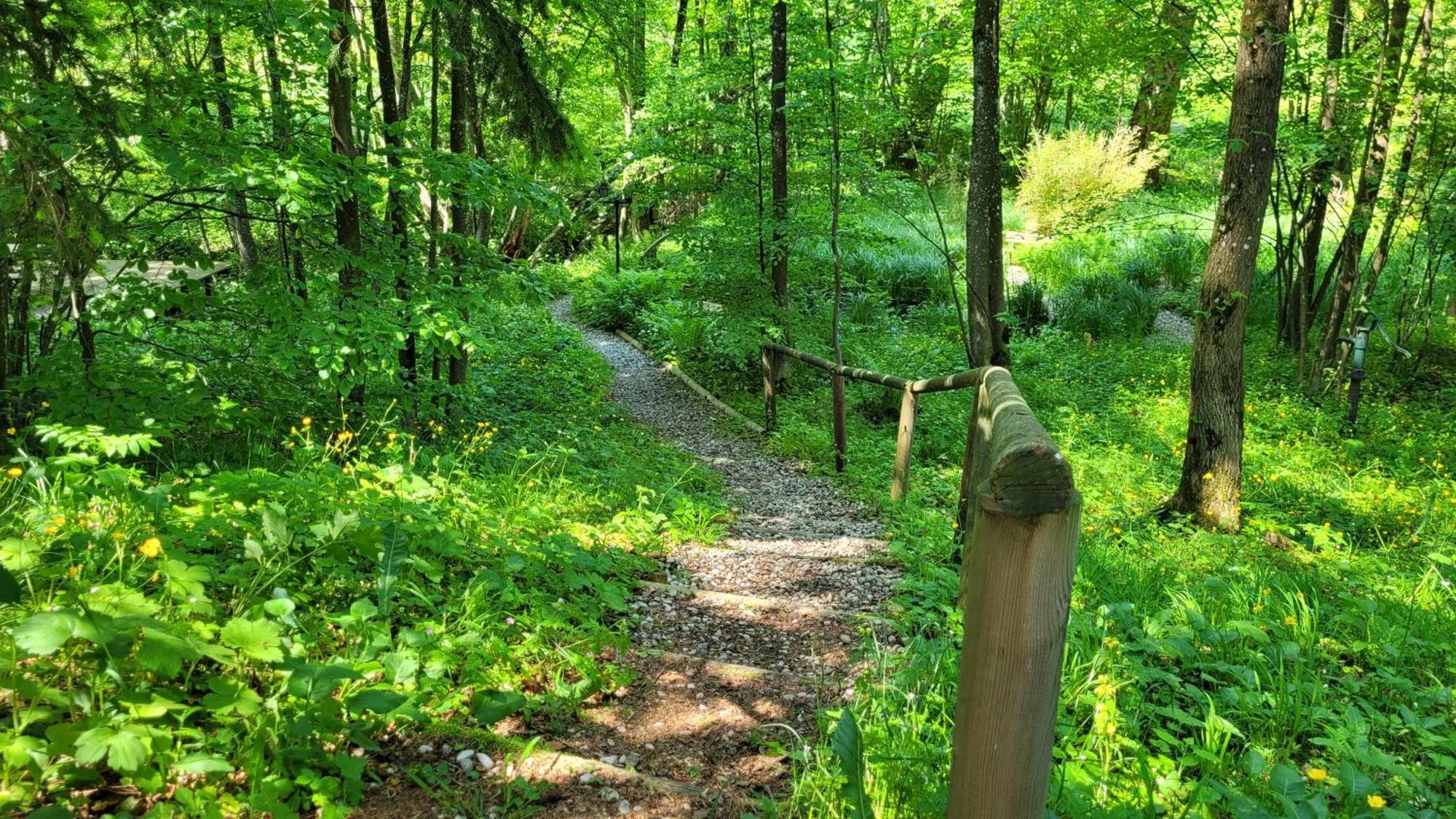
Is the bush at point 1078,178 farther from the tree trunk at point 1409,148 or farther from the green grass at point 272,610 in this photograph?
the green grass at point 272,610

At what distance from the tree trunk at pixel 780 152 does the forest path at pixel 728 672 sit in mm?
3975

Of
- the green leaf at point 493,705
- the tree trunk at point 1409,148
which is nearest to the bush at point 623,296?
the tree trunk at point 1409,148

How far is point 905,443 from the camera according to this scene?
6098 millimetres

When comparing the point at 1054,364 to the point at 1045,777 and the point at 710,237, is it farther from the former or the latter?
the point at 1045,777

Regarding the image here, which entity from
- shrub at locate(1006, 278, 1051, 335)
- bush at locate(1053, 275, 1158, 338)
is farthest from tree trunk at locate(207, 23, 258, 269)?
bush at locate(1053, 275, 1158, 338)

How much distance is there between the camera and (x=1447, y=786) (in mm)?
2402

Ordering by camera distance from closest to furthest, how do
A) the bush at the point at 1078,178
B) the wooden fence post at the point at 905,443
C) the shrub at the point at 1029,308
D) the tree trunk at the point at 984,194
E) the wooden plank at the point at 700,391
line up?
the wooden fence post at the point at 905,443
the tree trunk at the point at 984,194
the wooden plank at the point at 700,391
the shrub at the point at 1029,308
the bush at the point at 1078,178

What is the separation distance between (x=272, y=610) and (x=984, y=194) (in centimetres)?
616

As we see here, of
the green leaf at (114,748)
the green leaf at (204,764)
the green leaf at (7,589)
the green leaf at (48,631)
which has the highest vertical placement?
the green leaf at (7,589)

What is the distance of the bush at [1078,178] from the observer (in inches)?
637

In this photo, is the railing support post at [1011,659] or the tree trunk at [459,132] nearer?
the railing support post at [1011,659]

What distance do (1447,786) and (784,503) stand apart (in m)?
4.65

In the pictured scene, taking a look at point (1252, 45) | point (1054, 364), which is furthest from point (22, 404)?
point (1054, 364)

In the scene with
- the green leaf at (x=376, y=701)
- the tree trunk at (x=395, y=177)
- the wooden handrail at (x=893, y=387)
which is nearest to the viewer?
Answer: the green leaf at (x=376, y=701)
